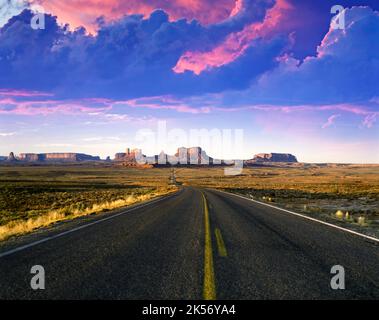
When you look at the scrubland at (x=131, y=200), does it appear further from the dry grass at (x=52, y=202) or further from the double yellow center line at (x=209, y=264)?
the double yellow center line at (x=209, y=264)

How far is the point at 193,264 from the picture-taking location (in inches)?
270

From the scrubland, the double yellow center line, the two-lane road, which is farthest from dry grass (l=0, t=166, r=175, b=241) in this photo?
the double yellow center line

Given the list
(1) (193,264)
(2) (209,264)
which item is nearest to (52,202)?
(1) (193,264)

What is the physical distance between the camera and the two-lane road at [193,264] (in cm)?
521

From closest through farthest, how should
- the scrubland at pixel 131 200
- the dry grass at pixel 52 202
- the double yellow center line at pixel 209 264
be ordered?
the double yellow center line at pixel 209 264 < the dry grass at pixel 52 202 < the scrubland at pixel 131 200

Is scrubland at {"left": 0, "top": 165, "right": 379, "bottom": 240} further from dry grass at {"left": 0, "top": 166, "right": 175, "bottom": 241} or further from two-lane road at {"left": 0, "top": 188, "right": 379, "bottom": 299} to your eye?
two-lane road at {"left": 0, "top": 188, "right": 379, "bottom": 299}

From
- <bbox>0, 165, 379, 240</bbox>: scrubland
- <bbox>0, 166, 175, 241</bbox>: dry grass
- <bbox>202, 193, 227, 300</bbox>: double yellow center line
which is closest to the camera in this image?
<bbox>202, 193, 227, 300</bbox>: double yellow center line

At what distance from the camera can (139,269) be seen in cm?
641

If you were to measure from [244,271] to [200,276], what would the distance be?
38.0 inches

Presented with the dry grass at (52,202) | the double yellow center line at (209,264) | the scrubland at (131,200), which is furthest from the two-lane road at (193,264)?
the dry grass at (52,202)

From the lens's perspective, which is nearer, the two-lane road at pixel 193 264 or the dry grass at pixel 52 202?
the two-lane road at pixel 193 264

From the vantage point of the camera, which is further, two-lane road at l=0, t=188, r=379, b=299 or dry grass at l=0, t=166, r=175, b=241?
dry grass at l=0, t=166, r=175, b=241

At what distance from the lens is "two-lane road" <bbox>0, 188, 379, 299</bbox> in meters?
5.21
